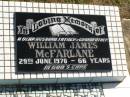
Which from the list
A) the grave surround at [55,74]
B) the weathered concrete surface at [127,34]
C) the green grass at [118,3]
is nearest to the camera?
the grave surround at [55,74]

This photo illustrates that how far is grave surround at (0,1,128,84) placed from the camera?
12.2 metres

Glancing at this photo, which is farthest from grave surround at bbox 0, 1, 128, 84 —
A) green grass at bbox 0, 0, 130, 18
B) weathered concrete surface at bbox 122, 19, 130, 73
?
green grass at bbox 0, 0, 130, 18

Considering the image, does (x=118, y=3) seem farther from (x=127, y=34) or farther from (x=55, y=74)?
(x=55, y=74)

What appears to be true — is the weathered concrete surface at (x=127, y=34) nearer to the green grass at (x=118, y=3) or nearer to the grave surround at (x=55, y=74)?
the green grass at (x=118, y=3)

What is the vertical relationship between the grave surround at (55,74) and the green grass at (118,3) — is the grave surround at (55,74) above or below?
below

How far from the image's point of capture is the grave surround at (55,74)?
1217 centimetres

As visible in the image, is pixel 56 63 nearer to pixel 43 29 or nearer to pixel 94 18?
pixel 43 29

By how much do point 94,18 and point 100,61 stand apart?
1352 millimetres

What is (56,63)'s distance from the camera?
40.6ft

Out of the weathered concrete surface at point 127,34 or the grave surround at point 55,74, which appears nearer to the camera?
the grave surround at point 55,74

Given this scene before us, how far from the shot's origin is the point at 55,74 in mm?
12336

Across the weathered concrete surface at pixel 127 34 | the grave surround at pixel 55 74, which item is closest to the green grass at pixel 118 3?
the weathered concrete surface at pixel 127 34

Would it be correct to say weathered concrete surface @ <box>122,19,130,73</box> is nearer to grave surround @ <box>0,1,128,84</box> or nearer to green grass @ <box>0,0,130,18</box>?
green grass @ <box>0,0,130,18</box>

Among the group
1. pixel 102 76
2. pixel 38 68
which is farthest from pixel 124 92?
pixel 38 68
